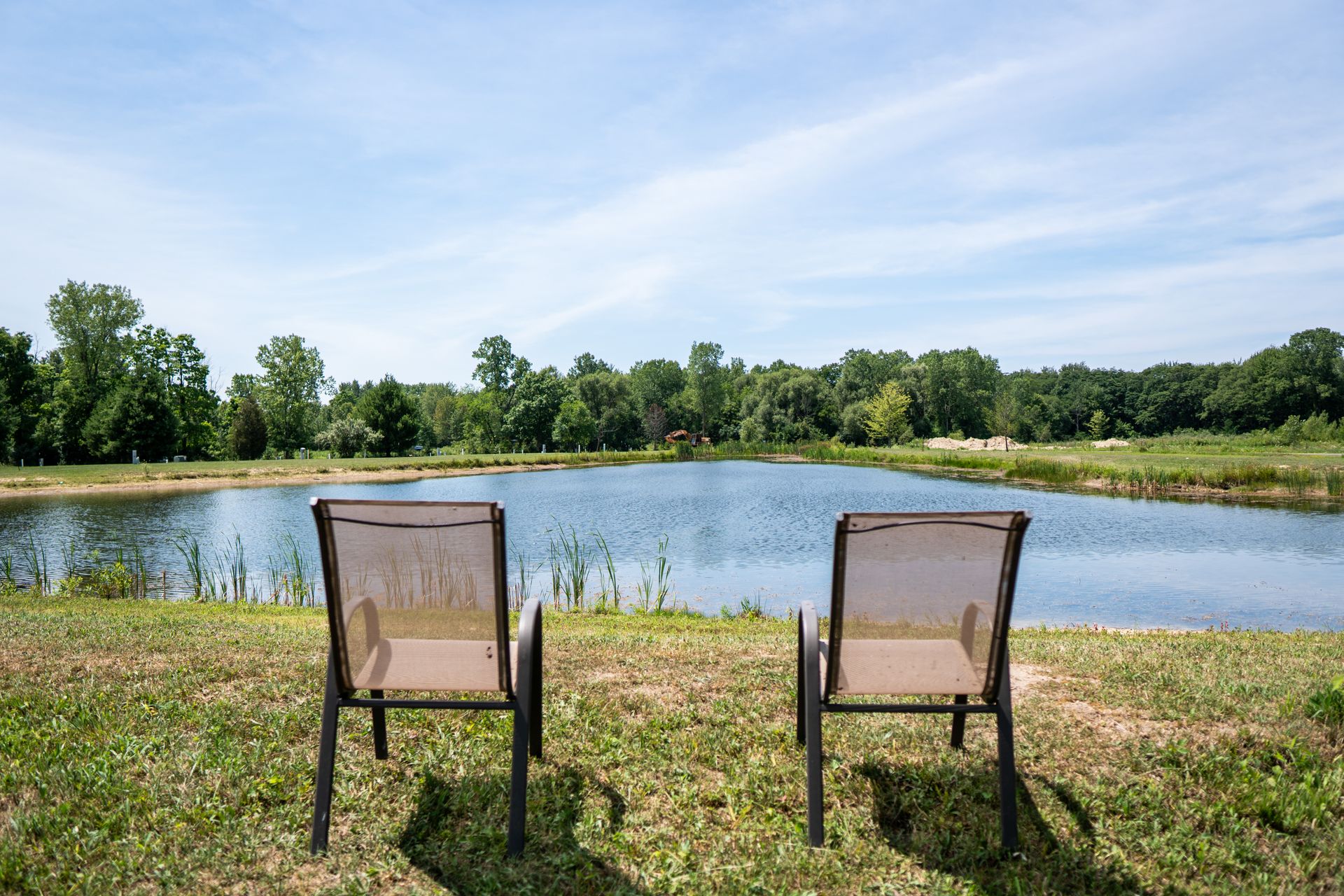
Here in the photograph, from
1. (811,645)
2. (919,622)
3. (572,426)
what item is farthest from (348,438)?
(919,622)

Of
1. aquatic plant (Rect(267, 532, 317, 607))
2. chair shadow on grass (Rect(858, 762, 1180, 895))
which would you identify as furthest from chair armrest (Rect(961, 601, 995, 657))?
aquatic plant (Rect(267, 532, 317, 607))

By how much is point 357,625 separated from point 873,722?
259cm

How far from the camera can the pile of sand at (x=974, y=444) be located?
63.7 meters

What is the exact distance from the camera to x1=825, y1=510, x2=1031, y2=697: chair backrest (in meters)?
2.69

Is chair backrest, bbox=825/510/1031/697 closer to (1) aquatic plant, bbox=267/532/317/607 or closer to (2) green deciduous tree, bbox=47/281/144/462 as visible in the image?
(1) aquatic plant, bbox=267/532/317/607

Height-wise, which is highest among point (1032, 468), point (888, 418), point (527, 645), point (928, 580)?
point (888, 418)

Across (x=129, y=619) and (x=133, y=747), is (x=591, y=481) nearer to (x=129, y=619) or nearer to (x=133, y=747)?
(x=129, y=619)

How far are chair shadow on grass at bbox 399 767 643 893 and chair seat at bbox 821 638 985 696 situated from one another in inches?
42.9

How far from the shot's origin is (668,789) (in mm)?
3189

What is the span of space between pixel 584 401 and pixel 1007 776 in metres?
80.0

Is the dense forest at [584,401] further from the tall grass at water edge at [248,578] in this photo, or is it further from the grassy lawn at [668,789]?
→ the grassy lawn at [668,789]

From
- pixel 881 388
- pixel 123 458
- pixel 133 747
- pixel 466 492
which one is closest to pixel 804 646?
pixel 133 747

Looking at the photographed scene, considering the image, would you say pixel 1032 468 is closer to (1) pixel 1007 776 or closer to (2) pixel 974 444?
(2) pixel 974 444

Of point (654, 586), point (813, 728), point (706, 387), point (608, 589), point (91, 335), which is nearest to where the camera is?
point (813, 728)
